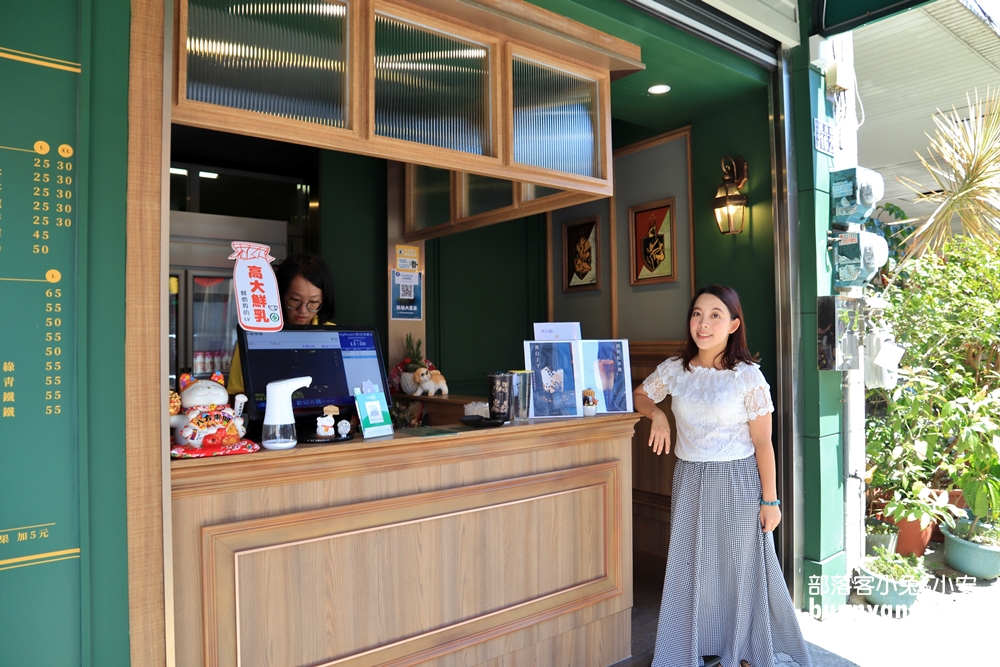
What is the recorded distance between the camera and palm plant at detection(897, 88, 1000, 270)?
12.7ft

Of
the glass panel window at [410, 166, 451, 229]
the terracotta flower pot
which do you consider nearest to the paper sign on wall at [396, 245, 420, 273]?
the glass panel window at [410, 166, 451, 229]

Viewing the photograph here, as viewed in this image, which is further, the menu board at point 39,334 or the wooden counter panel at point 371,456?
the wooden counter panel at point 371,456

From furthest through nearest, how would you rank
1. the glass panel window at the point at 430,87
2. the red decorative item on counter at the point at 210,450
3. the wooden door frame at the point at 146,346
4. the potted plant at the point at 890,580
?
1. the potted plant at the point at 890,580
2. the glass panel window at the point at 430,87
3. the red decorative item on counter at the point at 210,450
4. the wooden door frame at the point at 146,346

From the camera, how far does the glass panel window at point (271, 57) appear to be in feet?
6.61

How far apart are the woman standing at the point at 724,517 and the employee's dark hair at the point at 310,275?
5.64ft

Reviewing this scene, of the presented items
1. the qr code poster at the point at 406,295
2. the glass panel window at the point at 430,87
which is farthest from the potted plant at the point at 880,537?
the glass panel window at the point at 430,87

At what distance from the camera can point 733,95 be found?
12.5ft

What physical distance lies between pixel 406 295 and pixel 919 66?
4.07 metres

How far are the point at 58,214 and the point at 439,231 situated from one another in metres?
2.62

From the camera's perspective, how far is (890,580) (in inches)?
142

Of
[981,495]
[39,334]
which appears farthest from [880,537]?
[39,334]

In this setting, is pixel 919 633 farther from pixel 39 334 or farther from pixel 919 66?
pixel 39 334

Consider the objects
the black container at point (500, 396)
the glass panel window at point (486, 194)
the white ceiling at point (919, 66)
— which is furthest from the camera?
the white ceiling at point (919, 66)

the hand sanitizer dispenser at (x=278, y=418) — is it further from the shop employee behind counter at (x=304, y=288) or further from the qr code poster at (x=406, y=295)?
the qr code poster at (x=406, y=295)
